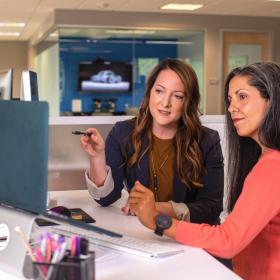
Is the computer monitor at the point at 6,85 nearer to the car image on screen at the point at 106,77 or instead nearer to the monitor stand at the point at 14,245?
the monitor stand at the point at 14,245

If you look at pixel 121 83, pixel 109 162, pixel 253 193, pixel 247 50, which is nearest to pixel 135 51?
pixel 121 83

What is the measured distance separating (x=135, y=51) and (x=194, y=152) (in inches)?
299

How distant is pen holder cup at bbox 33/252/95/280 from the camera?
0.90m

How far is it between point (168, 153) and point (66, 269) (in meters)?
1.09

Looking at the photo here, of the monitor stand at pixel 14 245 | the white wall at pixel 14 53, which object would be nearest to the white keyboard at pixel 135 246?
the monitor stand at pixel 14 245

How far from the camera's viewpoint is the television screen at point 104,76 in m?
9.23

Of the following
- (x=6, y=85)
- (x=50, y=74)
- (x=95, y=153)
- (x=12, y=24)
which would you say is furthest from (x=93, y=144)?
(x=12, y=24)

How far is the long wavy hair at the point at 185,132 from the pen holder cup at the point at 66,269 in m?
1.01

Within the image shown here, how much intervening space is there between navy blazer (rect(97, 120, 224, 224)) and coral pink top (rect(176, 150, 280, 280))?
1.56 feet

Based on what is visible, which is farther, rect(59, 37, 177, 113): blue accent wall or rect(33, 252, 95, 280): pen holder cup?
rect(59, 37, 177, 113): blue accent wall

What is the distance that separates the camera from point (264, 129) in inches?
54.2

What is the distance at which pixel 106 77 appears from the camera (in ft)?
30.9

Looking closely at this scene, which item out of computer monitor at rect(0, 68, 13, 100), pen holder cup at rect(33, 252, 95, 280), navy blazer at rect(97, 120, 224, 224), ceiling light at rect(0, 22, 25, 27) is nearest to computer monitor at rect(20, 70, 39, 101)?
computer monitor at rect(0, 68, 13, 100)

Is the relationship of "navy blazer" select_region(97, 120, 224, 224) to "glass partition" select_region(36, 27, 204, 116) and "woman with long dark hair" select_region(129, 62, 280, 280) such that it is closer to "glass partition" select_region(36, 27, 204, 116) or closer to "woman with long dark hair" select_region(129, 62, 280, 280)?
"woman with long dark hair" select_region(129, 62, 280, 280)
